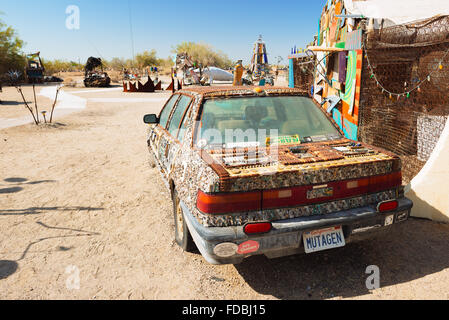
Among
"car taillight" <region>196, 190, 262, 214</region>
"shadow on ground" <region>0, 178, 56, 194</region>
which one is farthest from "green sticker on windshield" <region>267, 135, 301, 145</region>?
"shadow on ground" <region>0, 178, 56, 194</region>

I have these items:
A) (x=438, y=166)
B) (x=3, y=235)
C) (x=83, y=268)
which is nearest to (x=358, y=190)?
(x=438, y=166)

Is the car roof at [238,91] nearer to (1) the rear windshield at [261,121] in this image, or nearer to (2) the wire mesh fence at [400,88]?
(1) the rear windshield at [261,121]

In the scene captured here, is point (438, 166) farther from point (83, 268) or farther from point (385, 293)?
point (83, 268)

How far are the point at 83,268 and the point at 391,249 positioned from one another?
2.98m

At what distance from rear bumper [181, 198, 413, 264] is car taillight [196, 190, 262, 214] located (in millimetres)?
132

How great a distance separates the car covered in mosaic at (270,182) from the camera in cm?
224

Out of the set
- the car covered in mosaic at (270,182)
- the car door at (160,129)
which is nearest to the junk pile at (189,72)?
the car door at (160,129)

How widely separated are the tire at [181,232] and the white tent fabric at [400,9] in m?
4.73

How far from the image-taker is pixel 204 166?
2.38m

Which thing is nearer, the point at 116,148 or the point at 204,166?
the point at 204,166

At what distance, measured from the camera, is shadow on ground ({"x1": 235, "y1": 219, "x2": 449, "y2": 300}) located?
→ 2.56 metres

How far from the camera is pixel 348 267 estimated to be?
112 inches

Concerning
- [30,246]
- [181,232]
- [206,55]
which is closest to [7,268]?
[30,246]
